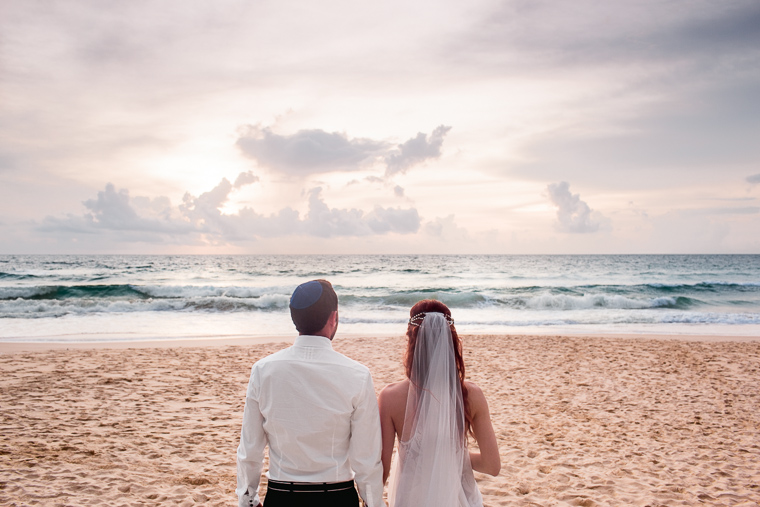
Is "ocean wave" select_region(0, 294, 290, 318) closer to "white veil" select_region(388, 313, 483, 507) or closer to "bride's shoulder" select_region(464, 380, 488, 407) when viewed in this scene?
"white veil" select_region(388, 313, 483, 507)

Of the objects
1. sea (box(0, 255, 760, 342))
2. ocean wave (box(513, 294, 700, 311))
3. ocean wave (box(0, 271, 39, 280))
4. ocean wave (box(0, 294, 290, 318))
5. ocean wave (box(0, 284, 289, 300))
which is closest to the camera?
sea (box(0, 255, 760, 342))

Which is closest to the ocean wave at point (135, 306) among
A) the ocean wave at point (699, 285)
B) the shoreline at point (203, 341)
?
the shoreline at point (203, 341)

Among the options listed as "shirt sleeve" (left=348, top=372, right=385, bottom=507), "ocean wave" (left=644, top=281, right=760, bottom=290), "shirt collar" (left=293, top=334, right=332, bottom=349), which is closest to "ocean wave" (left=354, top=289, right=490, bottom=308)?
"ocean wave" (left=644, top=281, right=760, bottom=290)

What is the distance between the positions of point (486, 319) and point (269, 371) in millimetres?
18073

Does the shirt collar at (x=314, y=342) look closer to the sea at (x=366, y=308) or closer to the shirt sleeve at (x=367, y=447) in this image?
the shirt sleeve at (x=367, y=447)

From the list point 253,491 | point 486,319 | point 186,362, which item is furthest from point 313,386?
point 486,319

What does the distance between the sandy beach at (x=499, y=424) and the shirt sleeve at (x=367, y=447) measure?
8.73 ft

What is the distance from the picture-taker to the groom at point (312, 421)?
A: 6.22 feet

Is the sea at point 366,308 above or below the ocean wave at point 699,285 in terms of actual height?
below

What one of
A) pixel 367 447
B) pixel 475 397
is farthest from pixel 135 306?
pixel 367 447

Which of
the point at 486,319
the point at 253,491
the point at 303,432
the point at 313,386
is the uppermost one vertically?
the point at 313,386

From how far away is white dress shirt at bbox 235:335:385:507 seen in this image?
1893mm

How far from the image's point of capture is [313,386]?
1896 mm

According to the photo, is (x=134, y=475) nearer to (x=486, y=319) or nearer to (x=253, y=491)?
(x=253, y=491)
